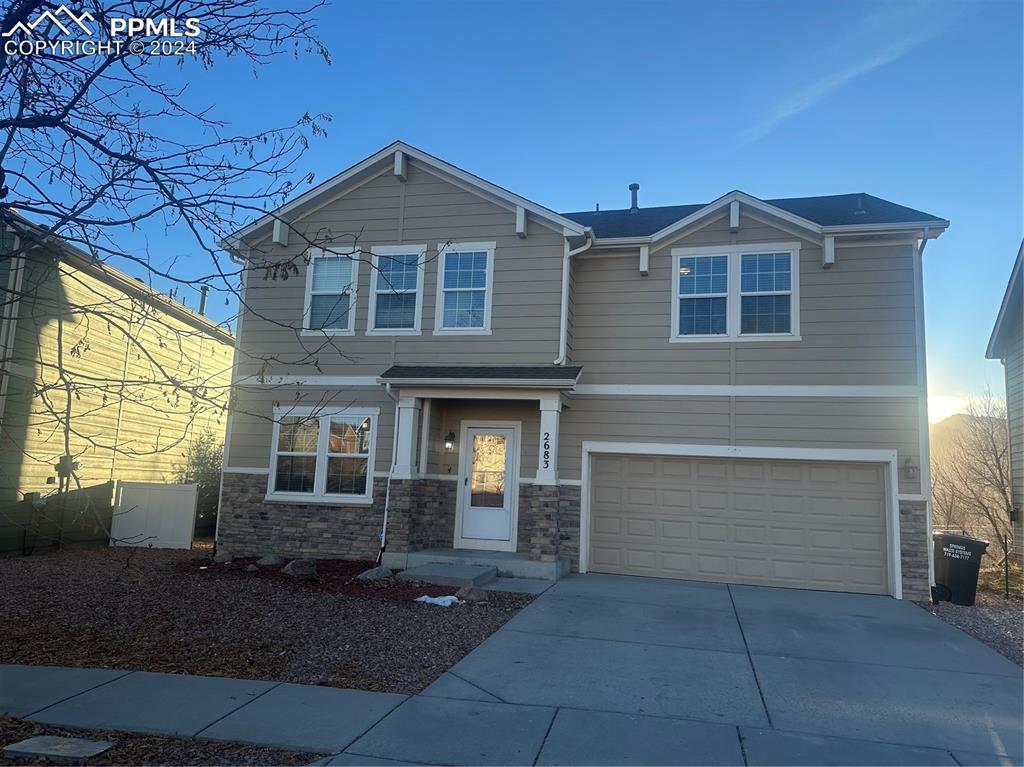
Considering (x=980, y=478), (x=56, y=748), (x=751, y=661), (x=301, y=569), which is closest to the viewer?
(x=56, y=748)

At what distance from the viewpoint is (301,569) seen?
33.5 feet

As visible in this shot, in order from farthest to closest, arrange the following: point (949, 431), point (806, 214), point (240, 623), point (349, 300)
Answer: point (949, 431) → point (806, 214) → point (349, 300) → point (240, 623)

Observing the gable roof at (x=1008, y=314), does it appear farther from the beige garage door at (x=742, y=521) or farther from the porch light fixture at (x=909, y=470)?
the beige garage door at (x=742, y=521)

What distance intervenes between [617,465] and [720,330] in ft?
9.17

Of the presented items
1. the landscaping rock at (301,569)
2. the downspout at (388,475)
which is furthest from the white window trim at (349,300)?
the landscaping rock at (301,569)

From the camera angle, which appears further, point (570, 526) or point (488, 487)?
point (488, 487)

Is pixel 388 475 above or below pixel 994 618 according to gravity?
above

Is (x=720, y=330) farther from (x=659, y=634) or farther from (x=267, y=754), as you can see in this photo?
(x=267, y=754)

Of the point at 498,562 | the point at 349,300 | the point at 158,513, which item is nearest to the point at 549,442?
the point at 498,562

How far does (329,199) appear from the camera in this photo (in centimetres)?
1252

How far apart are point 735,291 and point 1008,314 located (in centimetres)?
675

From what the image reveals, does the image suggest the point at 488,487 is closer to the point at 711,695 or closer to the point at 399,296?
the point at 399,296

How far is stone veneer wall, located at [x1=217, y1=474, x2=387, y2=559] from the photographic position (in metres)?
11.4

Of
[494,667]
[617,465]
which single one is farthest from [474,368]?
[494,667]
